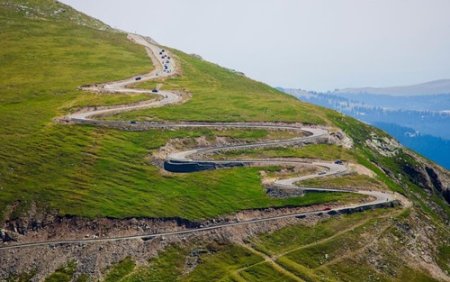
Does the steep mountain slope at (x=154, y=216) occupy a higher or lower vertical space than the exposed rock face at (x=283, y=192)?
lower

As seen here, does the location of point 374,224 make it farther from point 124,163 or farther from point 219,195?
point 124,163

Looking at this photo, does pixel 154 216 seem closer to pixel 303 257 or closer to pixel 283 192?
pixel 303 257

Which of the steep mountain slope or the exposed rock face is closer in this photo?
the steep mountain slope

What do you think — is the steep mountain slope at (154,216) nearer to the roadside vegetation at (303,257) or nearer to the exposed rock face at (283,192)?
the roadside vegetation at (303,257)

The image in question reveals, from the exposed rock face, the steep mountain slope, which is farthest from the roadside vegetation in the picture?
the exposed rock face

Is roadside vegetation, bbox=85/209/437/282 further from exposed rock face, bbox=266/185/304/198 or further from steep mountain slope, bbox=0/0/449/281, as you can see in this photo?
exposed rock face, bbox=266/185/304/198

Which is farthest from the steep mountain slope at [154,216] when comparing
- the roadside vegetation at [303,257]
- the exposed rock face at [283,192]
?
the exposed rock face at [283,192]

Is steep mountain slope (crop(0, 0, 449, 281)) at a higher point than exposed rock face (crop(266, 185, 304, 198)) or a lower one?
lower

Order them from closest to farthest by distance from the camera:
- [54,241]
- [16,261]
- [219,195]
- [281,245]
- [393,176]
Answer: [16,261] → [54,241] → [281,245] → [219,195] → [393,176]

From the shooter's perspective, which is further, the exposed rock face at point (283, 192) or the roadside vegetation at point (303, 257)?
the exposed rock face at point (283, 192)

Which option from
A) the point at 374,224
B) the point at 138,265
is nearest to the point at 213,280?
the point at 138,265

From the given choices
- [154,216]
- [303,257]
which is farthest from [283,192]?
[154,216]
